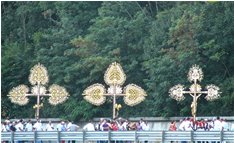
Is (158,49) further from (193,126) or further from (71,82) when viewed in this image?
(193,126)

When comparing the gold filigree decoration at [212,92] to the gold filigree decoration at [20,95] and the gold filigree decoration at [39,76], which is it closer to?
the gold filigree decoration at [39,76]

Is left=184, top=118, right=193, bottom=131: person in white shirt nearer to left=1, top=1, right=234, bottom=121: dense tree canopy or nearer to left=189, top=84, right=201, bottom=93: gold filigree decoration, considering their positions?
left=189, top=84, right=201, bottom=93: gold filigree decoration

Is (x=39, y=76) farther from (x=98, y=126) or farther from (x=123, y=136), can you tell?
(x=123, y=136)

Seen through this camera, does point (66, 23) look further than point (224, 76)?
Yes

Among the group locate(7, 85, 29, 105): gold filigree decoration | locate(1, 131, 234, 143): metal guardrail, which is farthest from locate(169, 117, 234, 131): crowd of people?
locate(7, 85, 29, 105): gold filigree decoration

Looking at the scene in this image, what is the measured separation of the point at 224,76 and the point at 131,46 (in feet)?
20.2

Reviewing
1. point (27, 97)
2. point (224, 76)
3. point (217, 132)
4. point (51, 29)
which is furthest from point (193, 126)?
point (51, 29)

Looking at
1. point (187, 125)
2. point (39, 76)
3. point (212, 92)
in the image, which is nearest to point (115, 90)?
point (39, 76)

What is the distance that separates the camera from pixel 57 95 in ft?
215

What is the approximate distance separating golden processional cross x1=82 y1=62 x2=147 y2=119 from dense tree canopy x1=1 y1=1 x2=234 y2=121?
254 centimetres

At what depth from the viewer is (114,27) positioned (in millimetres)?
71562

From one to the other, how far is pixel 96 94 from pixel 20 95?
Answer: 194 inches

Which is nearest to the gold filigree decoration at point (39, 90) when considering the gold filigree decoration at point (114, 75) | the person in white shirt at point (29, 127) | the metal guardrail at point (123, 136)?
the gold filigree decoration at point (114, 75)

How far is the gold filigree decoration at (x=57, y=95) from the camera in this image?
6538 centimetres
